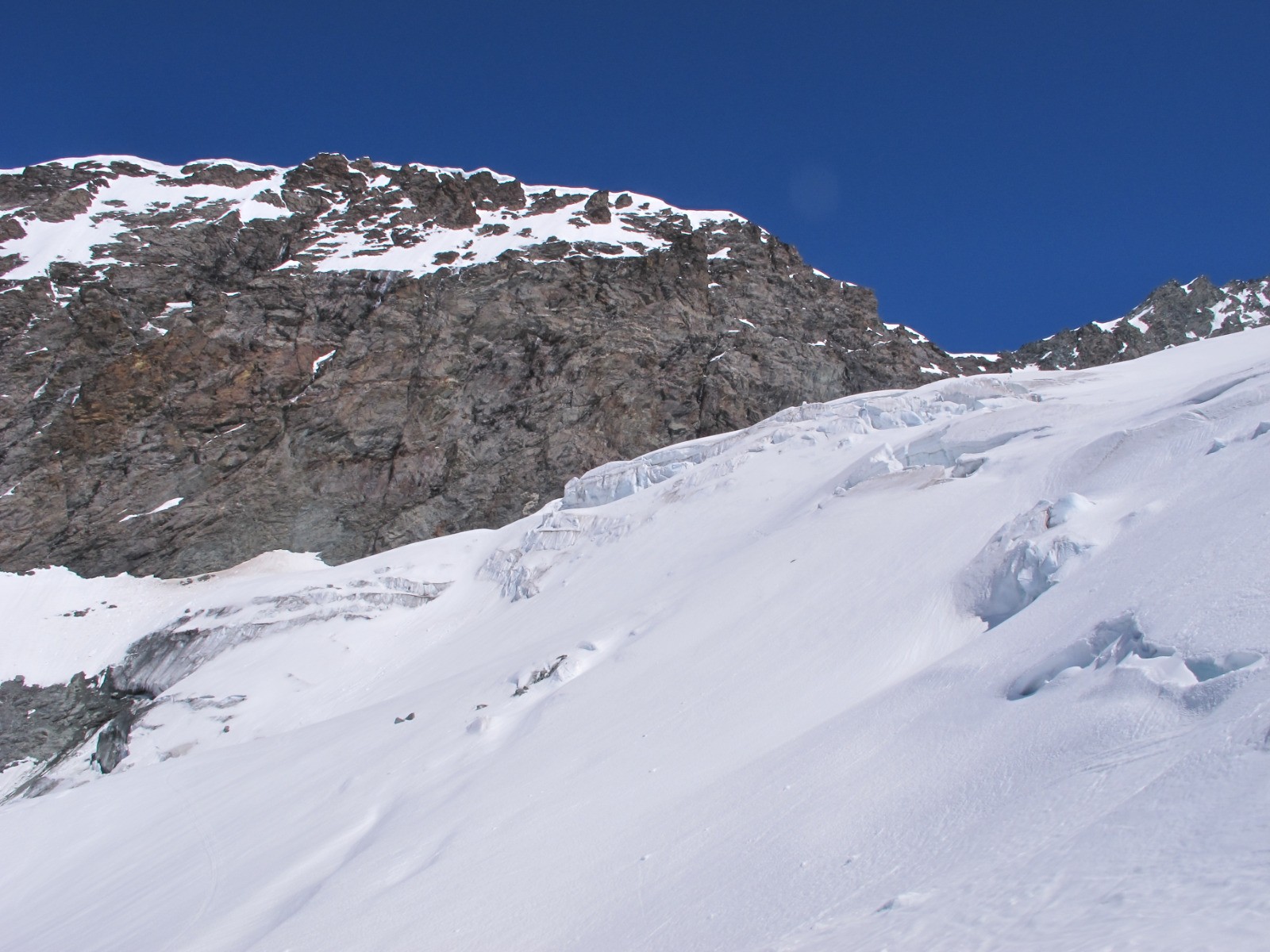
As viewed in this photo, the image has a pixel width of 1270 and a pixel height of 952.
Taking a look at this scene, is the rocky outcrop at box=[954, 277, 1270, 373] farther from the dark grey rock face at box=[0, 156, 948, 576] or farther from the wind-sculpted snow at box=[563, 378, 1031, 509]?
the wind-sculpted snow at box=[563, 378, 1031, 509]

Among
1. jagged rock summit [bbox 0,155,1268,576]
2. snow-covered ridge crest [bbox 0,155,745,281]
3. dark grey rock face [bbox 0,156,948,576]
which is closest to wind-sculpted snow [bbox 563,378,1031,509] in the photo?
dark grey rock face [bbox 0,156,948,576]

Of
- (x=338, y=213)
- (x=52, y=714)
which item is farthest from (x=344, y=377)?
(x=52, y=714)

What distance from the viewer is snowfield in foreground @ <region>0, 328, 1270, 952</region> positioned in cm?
423

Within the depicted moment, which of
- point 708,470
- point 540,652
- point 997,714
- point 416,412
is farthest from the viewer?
point 416,412

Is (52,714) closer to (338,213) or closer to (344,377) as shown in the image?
(344,377)

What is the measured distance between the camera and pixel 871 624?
10.3 m

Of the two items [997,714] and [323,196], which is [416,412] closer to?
[323,196]

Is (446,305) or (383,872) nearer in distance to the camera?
(383,872)

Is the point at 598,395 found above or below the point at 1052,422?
above

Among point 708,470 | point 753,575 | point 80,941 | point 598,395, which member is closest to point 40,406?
point 598,395

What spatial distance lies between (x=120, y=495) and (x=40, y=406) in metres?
6.20

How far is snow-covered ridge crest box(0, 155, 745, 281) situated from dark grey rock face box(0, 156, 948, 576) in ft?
1.72

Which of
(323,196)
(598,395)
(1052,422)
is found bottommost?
(1052,422)

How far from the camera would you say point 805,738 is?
7.79 metres
